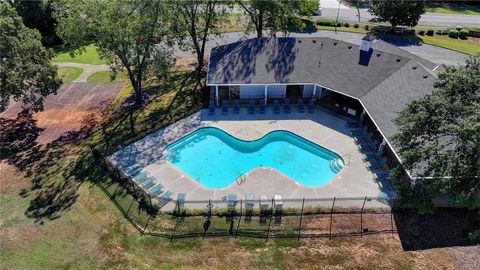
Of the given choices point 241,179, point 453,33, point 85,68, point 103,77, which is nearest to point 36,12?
point 85,68

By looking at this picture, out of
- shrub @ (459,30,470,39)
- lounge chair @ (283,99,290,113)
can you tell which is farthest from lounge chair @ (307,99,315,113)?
shrub @ (459,30,470,39)

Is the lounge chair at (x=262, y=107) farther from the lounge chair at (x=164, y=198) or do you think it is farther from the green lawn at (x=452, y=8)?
the green lawn at (x=452, y=8)

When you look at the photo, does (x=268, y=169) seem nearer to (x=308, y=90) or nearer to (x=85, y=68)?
(x=308, y=90)

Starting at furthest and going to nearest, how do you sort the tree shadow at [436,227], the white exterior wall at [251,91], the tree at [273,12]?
the tree at [273,12]
the white exterior wall at [251,91]
the tree shadow at [436,227]

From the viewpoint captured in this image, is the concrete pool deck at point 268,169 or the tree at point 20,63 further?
the tree at point 20,63

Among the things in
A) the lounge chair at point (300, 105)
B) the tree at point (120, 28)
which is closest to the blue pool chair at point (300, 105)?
the lounge chair at point (300, 105)

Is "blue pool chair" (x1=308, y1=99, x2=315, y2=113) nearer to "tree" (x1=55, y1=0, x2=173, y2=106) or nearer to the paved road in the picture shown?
"tree" (x1=55, y1=0, x2=173, y2=106)
